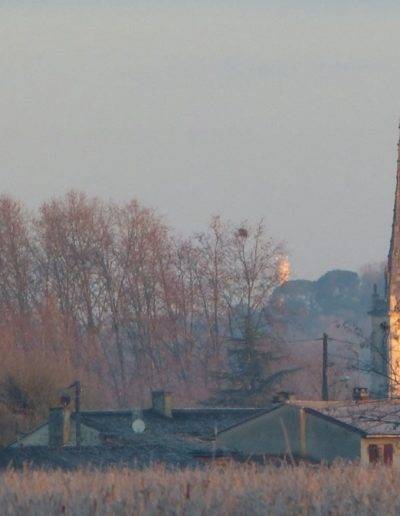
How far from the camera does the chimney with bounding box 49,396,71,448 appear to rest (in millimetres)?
40531

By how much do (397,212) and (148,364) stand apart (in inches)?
558

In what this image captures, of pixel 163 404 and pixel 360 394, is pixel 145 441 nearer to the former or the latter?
pixel 360 394

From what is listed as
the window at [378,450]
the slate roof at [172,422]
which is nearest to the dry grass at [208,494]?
the window at [378,450]

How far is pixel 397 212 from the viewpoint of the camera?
6244 centimetres

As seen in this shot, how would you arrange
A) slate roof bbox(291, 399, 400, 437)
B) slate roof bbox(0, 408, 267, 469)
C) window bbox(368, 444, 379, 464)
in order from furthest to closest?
slate roof bbox(0, 408, 267, 469) → window bbox(368, 444, 379, 464) → slate roof bbox(291, 399, 400, 437)

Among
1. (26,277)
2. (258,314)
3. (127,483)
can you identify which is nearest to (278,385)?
(258,314)

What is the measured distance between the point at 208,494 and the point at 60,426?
2998 centimetres

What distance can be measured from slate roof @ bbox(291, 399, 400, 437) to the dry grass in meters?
10.4

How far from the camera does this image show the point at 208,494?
37.1ft

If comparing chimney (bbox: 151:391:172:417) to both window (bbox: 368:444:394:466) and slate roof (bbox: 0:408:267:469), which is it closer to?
slate roof (bbox: 0:408:267:469)

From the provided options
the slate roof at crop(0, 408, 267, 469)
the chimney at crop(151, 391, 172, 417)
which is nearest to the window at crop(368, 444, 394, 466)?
the slate roof at crop(0, 408, 267, 469)

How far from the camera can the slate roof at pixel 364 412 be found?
25.5 metres

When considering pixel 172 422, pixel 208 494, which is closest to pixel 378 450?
pixel 172 422

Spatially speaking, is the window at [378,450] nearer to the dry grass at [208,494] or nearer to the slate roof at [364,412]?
the slate roof at [364,412]
